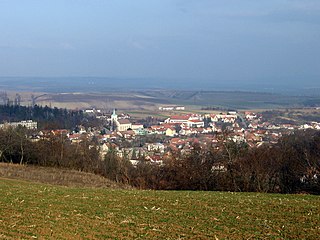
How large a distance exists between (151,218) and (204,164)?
2481cm

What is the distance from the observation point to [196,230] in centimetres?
1187

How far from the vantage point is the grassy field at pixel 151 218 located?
37.0 ft

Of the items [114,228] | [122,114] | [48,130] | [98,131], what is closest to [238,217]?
[114,228]

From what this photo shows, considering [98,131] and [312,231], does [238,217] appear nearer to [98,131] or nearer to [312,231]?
[312,231]

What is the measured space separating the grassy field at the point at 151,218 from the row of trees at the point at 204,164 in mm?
16502

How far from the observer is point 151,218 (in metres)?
13.1

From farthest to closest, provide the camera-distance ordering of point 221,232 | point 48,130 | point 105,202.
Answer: point 48,130 → point 105,202 → point 221,232

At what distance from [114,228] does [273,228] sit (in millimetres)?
4069

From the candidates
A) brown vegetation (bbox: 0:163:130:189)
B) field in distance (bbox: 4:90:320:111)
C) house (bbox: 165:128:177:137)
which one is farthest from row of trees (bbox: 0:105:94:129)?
brown vegetation (bbox: 0:163:130:189)

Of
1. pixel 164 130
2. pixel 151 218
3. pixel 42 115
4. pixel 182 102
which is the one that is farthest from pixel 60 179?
pixel 182 102

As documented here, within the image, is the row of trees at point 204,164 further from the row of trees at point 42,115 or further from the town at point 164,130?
the row of trees at point 42,115

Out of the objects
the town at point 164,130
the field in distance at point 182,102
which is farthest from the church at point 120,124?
the field in distance at point 182,102

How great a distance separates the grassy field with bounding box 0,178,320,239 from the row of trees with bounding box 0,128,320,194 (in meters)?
16.5

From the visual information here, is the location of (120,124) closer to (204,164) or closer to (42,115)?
(42,115)
